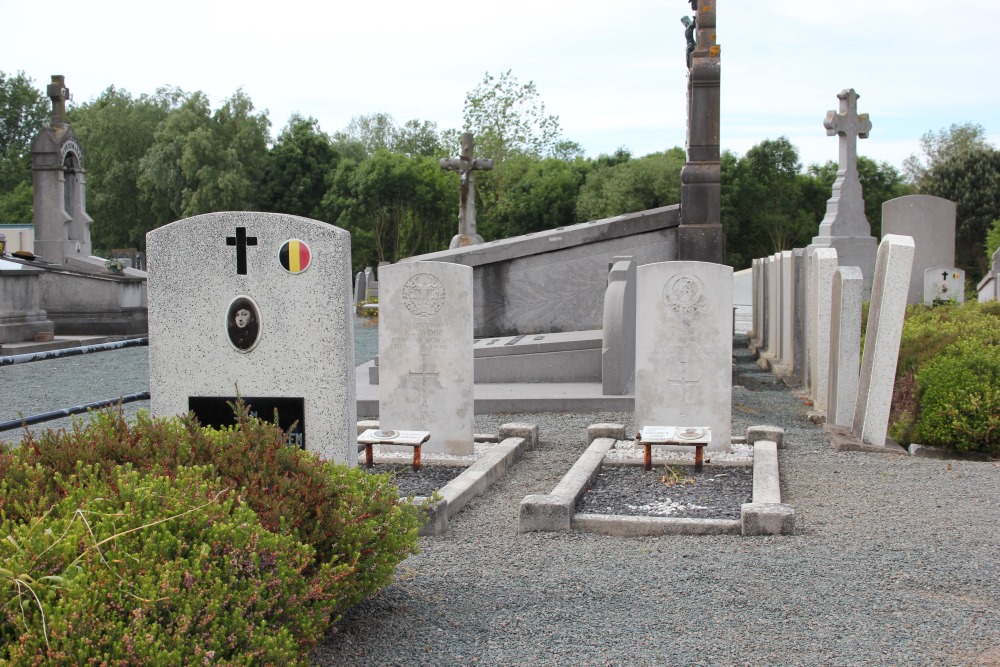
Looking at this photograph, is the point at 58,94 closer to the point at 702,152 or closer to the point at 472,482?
the point at 702,152

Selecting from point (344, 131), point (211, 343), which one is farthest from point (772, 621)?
point (344, 131)

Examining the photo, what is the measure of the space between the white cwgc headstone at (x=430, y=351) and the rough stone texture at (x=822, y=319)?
12.5 feet

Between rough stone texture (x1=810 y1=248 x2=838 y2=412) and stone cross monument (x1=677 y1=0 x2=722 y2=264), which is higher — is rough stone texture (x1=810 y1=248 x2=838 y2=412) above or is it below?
below

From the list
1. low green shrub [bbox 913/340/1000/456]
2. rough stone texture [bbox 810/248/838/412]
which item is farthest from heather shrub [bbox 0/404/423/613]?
rough stone texture [bbox 810/248/838/412]

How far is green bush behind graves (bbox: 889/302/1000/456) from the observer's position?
7.60 m

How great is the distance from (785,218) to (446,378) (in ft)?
110

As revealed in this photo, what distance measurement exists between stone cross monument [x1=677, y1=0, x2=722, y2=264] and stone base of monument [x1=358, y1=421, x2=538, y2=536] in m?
5.32

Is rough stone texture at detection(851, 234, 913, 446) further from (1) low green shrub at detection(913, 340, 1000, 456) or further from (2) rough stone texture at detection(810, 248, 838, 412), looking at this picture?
(2) rough stone texture at detection(810, 248, 838, 412)

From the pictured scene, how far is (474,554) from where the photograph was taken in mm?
5047

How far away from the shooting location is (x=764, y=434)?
7906mm

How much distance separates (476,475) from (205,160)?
4322 cm

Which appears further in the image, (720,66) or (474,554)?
(720,66)

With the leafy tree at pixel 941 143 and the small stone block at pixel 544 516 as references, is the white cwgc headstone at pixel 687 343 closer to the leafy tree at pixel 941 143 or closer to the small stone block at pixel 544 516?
the small stone block at pixel 544 516

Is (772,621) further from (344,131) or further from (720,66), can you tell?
(344,131)
